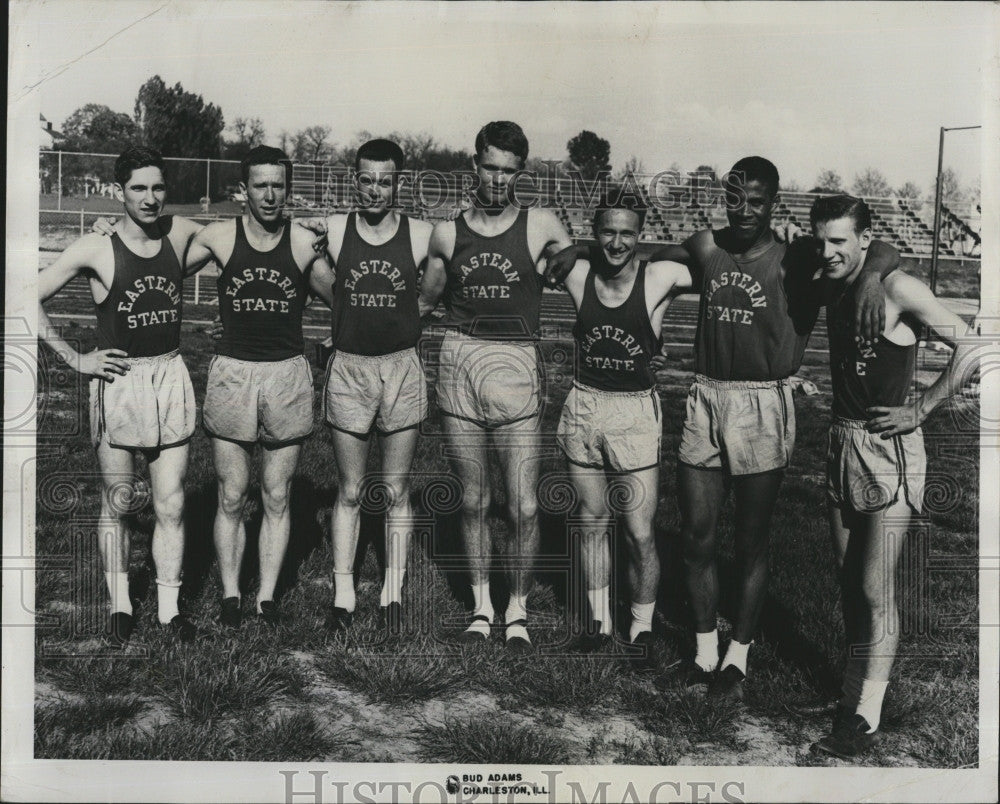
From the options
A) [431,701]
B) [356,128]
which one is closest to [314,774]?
[431,701]

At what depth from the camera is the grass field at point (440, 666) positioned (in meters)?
4.87

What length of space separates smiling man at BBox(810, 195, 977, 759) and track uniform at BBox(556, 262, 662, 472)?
0.86 metres

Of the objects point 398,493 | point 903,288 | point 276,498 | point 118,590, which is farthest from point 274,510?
point 903,288

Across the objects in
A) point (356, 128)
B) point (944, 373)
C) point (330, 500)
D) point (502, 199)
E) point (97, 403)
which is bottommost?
point (330, 500)

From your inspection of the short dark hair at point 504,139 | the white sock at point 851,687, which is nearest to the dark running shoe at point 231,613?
the short dark hair at point 504,139

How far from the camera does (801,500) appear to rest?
652 cm

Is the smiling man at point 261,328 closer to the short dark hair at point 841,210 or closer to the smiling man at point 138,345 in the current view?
the smiling man at point 138,345

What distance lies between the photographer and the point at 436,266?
16.6 feet

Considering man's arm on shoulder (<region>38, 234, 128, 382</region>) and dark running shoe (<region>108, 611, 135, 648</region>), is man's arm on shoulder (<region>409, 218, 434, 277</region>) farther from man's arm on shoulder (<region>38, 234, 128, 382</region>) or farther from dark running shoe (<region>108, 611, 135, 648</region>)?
dark running shoe (<region>108, 611, 135, 648</region>)

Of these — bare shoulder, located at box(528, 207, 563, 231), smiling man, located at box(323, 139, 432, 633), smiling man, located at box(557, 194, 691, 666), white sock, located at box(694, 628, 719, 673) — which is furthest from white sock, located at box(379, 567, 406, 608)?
bare shoulder, located at box(528, 207, 563, 231)

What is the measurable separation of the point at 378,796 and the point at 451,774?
14.6 inches

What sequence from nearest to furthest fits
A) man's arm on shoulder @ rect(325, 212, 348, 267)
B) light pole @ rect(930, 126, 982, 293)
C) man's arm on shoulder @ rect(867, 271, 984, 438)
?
man's arm on shoulder @ rect(867, 271, 984, 438)
man's arm on shoulder @ rect(325, 212, 348, 267)
light pole @ rect(930, 126, 982, 293)

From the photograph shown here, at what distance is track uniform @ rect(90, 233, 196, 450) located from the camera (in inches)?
196

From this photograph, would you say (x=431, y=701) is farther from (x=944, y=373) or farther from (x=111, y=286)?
(x=944, y=373)
